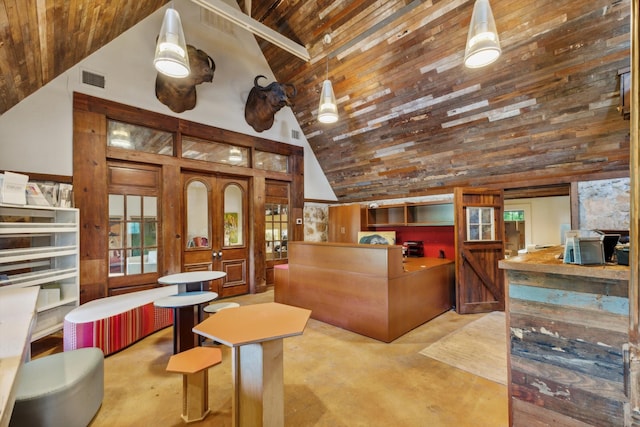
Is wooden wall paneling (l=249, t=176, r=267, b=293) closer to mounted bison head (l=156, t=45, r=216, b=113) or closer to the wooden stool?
mounted bison head (l=156, t=45, r=216, b=113)

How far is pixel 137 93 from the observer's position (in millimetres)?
3916

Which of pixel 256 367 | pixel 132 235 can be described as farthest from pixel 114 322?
pixel 256 367

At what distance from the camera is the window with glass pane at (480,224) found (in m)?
4.12

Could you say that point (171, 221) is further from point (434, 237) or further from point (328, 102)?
point (434, 237)

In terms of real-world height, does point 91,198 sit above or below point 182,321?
above

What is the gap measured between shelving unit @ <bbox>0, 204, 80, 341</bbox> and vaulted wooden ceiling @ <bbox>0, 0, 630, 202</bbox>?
123 cm

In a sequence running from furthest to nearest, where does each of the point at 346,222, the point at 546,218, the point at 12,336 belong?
the point at 546,218 → the point at 346,222 → the point at 12,336

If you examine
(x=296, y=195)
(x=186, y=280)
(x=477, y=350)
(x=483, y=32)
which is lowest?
(x=477, y=350)

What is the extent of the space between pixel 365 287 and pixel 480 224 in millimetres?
2252

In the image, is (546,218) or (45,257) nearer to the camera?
(45,257)

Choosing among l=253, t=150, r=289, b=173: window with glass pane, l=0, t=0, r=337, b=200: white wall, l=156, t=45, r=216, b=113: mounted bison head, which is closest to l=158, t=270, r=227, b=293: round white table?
l=0, t=0, r=337, b=200: white wall

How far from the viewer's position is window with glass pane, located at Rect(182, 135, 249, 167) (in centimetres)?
448

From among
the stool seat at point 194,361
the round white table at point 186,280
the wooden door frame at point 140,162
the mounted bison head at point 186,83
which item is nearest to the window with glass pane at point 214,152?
the wooden door frame at point 140,162

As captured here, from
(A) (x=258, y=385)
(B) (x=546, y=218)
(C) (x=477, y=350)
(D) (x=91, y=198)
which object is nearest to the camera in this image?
(A) (x=258, y=385)
